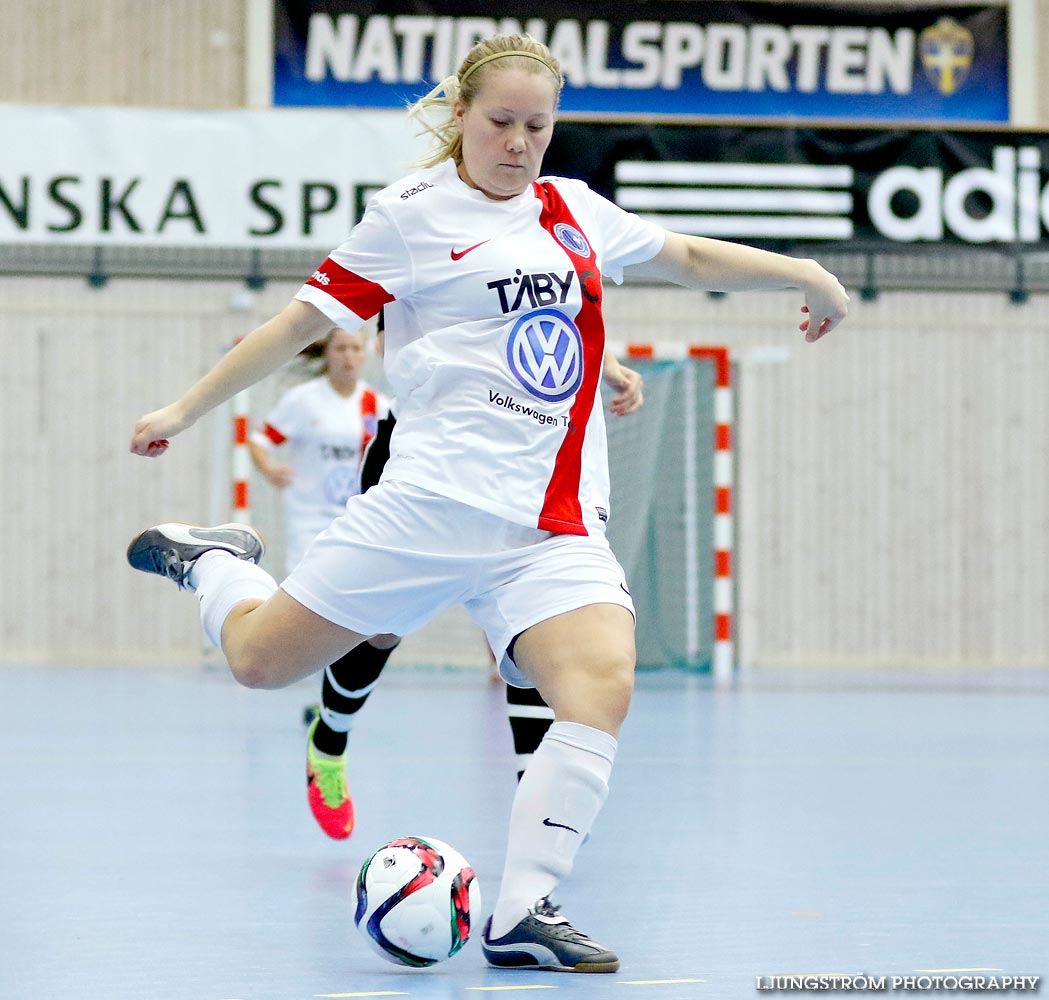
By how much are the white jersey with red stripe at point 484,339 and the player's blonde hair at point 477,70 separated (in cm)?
14

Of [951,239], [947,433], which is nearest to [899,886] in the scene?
[951,239]

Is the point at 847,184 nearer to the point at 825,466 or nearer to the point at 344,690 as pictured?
the point at 825,466

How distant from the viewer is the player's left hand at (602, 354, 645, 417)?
327cm

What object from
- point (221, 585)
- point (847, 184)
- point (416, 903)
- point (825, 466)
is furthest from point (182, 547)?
point (825, 466)

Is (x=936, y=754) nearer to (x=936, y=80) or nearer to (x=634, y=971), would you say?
(x=634, y=971)

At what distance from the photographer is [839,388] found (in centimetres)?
1189

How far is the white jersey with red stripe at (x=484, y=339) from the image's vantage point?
8.74 ft

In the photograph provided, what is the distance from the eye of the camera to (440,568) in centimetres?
267

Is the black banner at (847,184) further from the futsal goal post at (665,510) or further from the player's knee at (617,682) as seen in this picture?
the player's knee at (617,682)

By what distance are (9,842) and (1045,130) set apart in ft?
29.8

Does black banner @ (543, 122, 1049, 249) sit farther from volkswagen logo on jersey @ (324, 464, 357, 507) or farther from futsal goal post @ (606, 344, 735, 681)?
volkswagen logo on jersey @ (324, 464, 357, 507)

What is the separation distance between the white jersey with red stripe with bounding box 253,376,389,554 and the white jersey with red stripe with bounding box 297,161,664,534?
376 centimetres

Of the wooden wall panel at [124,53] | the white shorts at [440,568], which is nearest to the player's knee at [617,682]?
the white shorts at [440,568]

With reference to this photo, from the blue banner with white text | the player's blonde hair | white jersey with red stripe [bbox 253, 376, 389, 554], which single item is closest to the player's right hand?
the player's blonde hair
